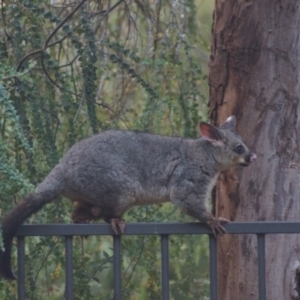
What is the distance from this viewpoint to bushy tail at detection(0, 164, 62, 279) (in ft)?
12.6

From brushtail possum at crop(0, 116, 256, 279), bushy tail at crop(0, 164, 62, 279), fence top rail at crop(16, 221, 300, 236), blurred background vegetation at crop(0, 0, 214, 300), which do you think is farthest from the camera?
blurred background vegetation at crop(0, 0, 214, 300)

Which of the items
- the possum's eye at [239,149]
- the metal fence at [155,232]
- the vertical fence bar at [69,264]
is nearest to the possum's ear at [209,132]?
the possum's eye at [239,149]

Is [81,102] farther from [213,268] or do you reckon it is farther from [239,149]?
[213,268]

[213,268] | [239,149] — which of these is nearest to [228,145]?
[239,149]

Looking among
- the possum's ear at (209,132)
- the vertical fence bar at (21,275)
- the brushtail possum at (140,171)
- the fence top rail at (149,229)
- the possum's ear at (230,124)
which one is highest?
the possum's ear at (230,124)

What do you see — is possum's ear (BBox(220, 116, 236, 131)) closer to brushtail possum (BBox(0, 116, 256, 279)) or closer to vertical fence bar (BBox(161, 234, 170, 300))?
brushtail possum (BBox(0, 116, 256, 279))

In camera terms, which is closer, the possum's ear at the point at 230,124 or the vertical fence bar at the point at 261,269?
the vertical fence bar at the point at 261,269

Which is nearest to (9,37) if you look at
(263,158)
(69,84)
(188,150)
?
(69,84)

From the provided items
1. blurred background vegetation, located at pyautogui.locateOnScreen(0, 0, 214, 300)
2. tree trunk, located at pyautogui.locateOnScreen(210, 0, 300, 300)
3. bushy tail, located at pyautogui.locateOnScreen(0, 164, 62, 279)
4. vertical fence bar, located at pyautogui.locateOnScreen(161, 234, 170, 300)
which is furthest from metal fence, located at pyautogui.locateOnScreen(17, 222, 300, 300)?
tree trunk, located at pyautogui.locateOnScreen(210, 0, 300, 300)

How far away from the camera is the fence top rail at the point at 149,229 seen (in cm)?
365

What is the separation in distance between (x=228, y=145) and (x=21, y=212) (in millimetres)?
1313

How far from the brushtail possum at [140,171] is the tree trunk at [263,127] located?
0.42 feet

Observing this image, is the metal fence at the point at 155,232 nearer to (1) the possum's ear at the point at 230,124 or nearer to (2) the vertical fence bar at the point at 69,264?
(2) the vertical fence bar at the point at 69,264

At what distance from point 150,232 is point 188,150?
51.5 inches
